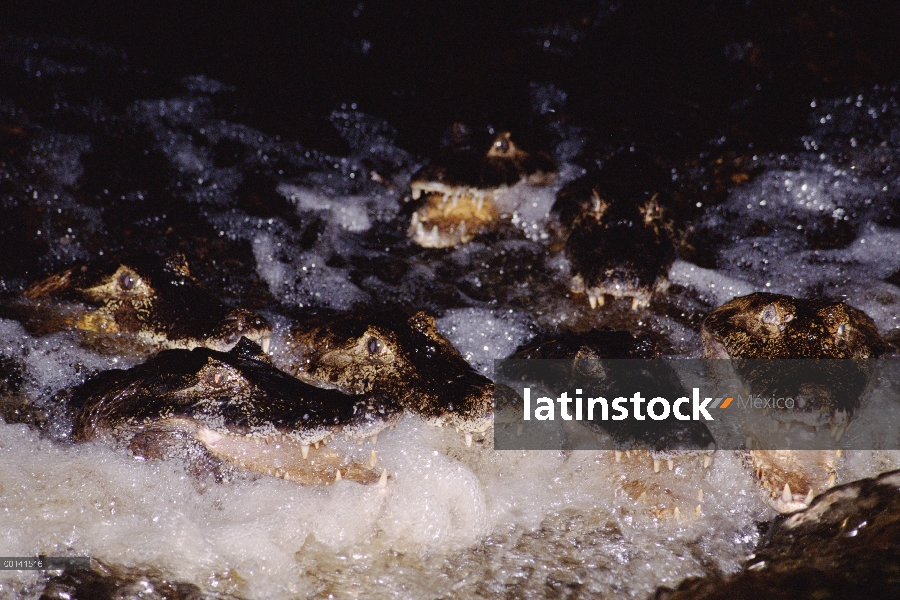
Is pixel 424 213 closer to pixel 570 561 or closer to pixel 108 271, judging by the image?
pixel 108 271

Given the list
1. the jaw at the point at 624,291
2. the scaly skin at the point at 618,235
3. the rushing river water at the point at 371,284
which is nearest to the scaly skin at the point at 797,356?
the rushing river water at the point at 371,284

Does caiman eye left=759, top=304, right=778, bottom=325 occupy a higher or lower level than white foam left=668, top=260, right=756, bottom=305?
lower

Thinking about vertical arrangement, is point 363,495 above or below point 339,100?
below

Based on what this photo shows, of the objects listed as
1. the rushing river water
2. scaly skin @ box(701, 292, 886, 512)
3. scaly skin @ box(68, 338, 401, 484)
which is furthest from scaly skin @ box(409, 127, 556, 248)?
scaly skin @ box(68, 338, 401, 484)

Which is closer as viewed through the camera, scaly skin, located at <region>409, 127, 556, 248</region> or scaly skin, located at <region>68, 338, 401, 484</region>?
scaly skin, located at <region>68, 338, 401, 484</region>

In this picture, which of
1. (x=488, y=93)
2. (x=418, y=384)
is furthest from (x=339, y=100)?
(x=418, y=384)

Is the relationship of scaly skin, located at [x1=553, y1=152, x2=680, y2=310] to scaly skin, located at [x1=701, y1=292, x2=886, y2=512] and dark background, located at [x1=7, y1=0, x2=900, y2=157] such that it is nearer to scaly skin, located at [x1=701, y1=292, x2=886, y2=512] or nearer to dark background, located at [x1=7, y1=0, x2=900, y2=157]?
scaly skin, located at [x1=701, y1=292, x2=886, y2=512]
